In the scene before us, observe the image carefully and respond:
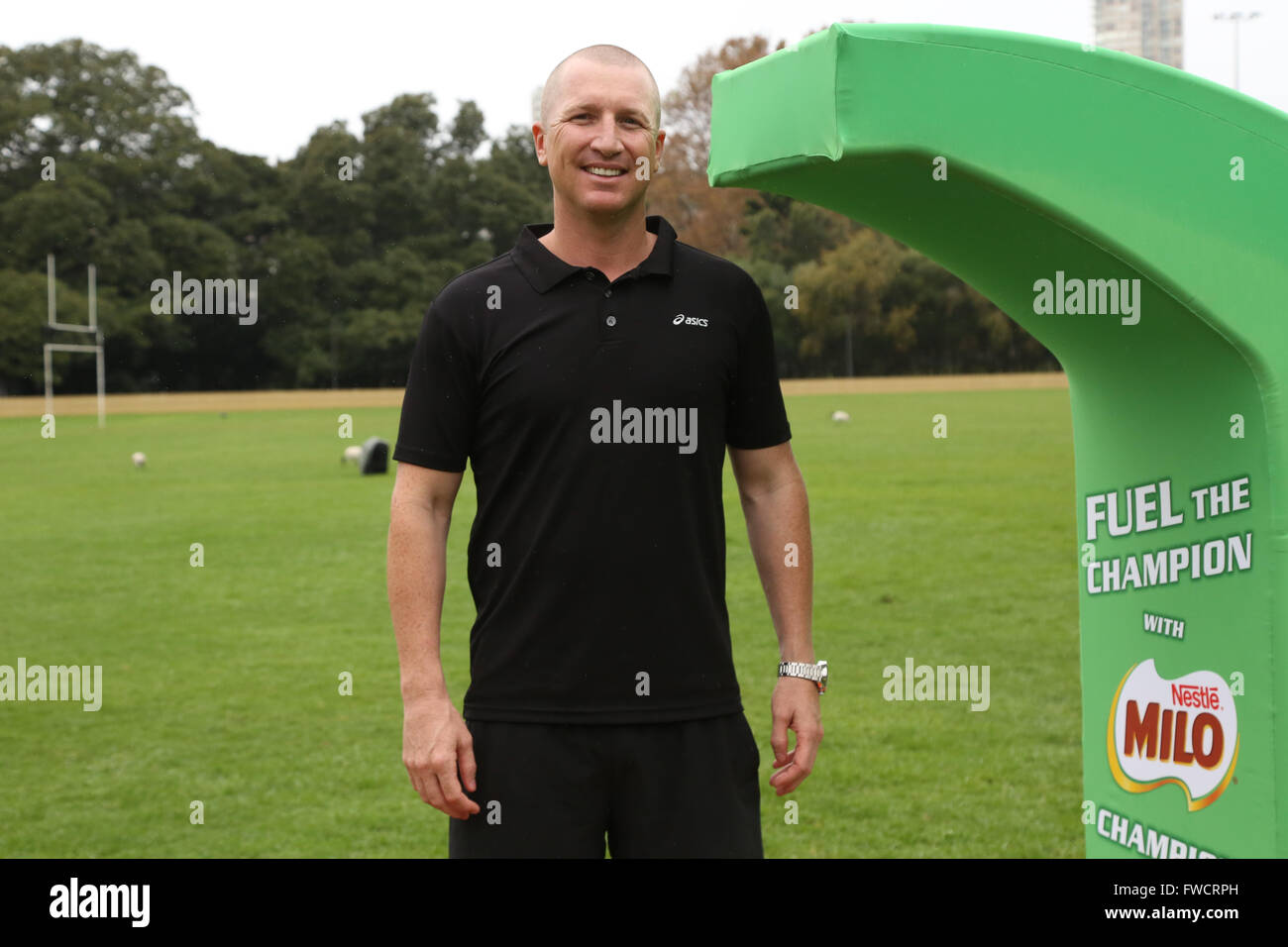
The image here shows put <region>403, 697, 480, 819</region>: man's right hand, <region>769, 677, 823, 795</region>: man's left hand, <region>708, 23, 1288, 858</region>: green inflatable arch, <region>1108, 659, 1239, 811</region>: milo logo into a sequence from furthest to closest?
1. <region>1108, 659, 1239, 811</region>: milo logo
2. <region>708, 23, 1288, 858</region>: green inflatable arch
3. <region>769, 677, 823, 795</region>: man's left hand
4. <region>403, 697, 480, 819</region>: man's right hand

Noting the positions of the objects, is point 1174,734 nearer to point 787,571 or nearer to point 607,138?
point 787,571

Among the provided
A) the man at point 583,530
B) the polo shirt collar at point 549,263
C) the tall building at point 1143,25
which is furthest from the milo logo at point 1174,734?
the tall building at point 1143,25

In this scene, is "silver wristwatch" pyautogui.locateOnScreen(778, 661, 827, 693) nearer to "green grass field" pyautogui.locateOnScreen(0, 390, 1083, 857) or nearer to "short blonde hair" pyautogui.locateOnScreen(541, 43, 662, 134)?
"short blonde hair" pyautogui.locateOnScreen(541, 43, 662, 134)

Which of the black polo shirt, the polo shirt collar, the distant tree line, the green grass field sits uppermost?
the distant tree line

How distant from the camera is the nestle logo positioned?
3439 mm

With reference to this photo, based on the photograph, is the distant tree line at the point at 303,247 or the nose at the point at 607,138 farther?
the distant tree line at the point at 303,247

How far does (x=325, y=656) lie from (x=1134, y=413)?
22.4ft

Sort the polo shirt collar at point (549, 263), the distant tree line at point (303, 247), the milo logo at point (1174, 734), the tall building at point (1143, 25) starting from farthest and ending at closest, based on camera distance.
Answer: the tall building at point (1143, 25) < the distant tree line at point (303, 247) < the milo logo at point (1174, 734) < the polo shirt collar at point (549, 263)

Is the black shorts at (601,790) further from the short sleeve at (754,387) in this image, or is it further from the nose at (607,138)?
the nose at (607,138)

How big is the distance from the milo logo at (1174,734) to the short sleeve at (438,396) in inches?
82.3

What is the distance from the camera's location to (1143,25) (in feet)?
361

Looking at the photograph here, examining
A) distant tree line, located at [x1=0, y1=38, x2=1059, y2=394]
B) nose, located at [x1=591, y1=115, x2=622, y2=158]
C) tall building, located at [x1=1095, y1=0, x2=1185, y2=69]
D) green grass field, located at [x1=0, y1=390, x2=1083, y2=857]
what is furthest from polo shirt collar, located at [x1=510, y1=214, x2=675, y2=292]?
tall building, located at [x1=1095, y1=0, x2=1185, y2=69]

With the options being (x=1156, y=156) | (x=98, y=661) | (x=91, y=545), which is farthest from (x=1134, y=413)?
(x=91, y=545)

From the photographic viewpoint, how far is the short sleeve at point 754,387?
273cm
